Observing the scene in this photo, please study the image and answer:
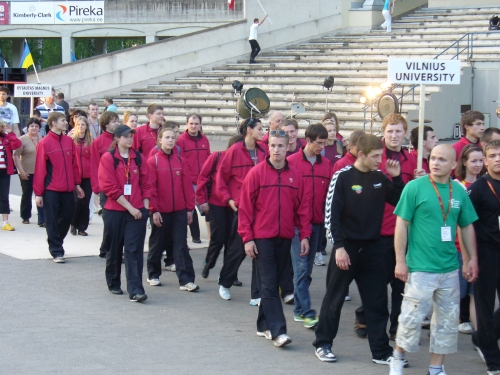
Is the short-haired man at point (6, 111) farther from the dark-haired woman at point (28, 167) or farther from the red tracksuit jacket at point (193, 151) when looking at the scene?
the red tracksuit jacket at point (193, 151)

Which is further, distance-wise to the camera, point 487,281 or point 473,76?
point 473,76

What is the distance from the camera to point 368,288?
22.4ft

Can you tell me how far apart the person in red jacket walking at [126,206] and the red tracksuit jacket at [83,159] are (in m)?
3.11

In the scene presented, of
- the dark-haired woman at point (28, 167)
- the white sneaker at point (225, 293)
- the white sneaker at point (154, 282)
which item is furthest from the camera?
the dark-haired woman at point (28, 167)

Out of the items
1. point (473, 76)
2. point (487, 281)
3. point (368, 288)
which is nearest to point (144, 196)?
point (368, 288)

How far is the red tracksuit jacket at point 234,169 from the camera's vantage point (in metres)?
9.02

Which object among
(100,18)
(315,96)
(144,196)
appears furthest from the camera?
(100,18)

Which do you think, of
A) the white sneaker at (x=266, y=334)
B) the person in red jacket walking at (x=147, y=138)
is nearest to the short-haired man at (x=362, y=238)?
the white sneaker at (x=266, y=334)

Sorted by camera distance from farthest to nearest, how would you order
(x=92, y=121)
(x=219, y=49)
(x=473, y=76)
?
(x=219, y=49) → (x=473, y=76) → (x=92, y=121)

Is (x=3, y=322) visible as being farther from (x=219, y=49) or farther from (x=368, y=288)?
(x=219, y=49)

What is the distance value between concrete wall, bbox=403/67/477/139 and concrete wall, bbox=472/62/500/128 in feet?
0.61

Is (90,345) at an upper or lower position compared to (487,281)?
lower

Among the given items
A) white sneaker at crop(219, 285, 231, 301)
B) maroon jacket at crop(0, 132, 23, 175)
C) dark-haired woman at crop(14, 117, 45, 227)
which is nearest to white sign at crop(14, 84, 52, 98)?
dark-haired woman at crop(14, 117, 45, 227)

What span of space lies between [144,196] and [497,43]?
650 inches
